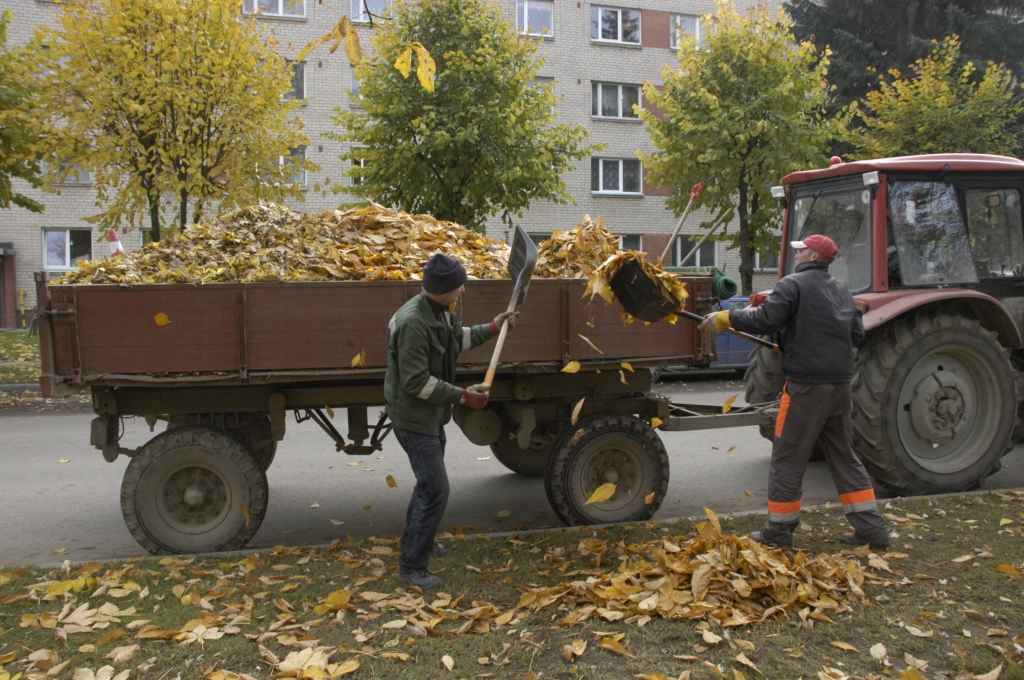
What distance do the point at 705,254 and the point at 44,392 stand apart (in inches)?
1005

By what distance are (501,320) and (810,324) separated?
1856 mm

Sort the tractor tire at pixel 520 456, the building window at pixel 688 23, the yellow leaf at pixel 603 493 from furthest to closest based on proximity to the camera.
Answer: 1. the building window at pixel 688 23
2. the tractor tire at pixel 520 456
3. the yellow leaf at pixel 603 493

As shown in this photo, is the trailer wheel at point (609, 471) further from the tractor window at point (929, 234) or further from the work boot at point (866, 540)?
the tractor window at point (929, 234)

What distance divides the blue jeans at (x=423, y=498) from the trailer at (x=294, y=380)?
768 mm

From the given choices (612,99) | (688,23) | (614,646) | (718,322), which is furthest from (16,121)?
(688,23)

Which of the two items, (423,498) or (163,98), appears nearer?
(423,498)

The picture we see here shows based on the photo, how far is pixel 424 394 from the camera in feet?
14.3

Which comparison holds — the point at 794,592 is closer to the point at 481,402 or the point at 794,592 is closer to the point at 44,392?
the point at 481,402

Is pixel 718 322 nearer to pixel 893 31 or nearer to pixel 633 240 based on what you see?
pixel 633 240

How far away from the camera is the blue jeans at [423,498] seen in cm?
449

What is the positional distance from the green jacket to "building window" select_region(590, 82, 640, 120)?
23697 mm

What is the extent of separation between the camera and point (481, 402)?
432cm

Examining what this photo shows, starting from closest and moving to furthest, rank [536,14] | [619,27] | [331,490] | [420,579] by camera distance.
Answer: [420,579], [331,490], [536,14], [619,27]

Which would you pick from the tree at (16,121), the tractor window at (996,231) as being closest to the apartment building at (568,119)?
the tree at (16,121)
